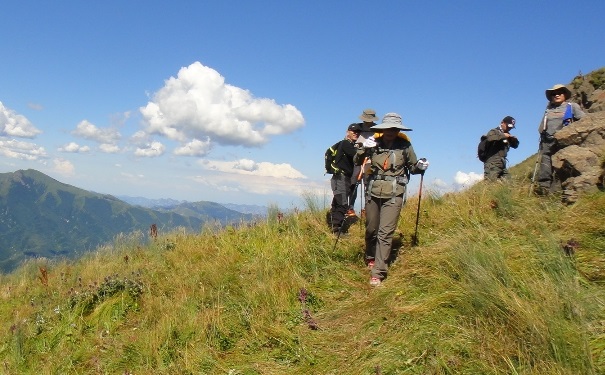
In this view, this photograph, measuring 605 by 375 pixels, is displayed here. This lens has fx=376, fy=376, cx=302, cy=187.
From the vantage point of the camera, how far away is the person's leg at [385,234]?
529 centimetres

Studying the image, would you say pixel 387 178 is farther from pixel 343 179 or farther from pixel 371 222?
pixel 343 179

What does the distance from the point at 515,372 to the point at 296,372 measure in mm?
1928

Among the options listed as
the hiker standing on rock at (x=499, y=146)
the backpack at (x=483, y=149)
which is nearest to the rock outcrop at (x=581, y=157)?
the hiker standing on rock at (x=499, y=146)

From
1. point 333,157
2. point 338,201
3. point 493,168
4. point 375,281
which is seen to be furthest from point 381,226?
point 493,168

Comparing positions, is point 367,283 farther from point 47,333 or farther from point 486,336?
point 47,333

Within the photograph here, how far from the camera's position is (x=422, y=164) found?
5461 mm

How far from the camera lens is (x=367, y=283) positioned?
539 centimetres

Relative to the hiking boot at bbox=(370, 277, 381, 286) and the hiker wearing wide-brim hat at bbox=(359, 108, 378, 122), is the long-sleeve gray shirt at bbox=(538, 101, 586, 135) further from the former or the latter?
the hiking boot at bbox=(370, 277, 381, 286)

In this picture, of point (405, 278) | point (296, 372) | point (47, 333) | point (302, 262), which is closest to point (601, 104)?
point (405, 278)

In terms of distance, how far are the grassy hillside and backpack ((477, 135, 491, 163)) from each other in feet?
5.91

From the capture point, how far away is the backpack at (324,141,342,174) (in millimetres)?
7589

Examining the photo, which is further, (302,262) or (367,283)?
(302,262)

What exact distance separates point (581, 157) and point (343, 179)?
4.16 metres

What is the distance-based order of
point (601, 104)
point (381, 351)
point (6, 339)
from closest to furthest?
point (381, 351), point (6, 339), point (601, 104)
